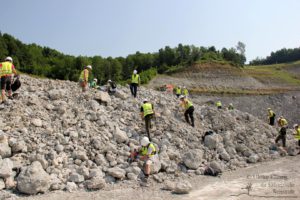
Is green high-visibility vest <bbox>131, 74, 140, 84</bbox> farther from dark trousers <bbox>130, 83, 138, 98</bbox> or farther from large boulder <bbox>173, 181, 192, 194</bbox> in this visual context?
large boulder <bbox>173, 181, 192, 194</bbox>

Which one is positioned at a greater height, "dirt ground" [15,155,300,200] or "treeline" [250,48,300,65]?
"treeline" [250,48,300,65]

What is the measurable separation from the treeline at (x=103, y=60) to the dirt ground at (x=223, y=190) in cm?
3581

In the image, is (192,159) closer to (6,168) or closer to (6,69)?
(6,168)

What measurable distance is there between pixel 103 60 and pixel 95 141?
45630 mm

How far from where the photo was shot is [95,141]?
9.61m

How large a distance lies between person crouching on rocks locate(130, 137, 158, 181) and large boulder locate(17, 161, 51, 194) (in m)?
2.83

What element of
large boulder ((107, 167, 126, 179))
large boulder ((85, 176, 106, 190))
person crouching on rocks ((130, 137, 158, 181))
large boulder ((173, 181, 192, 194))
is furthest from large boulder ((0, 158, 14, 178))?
large boulder ((173, 181, 192, 194))

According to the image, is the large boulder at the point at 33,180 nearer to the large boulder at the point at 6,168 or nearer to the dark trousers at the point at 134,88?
the large boulder at the point at 6,168

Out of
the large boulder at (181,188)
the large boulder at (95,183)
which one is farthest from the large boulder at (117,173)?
the large boulder at (181,188)

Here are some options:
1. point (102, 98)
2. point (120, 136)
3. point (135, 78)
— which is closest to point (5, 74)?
point (102, 98)

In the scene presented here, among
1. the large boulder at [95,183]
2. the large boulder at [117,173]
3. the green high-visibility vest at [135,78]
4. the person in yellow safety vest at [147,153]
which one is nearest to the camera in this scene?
the large boulder at [95,183]

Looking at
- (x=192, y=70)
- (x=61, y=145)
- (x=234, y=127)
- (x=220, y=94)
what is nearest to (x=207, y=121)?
(x=234, y=127)

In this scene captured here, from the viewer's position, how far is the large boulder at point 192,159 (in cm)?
1039

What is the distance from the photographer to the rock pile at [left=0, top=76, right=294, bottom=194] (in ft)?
26.4
